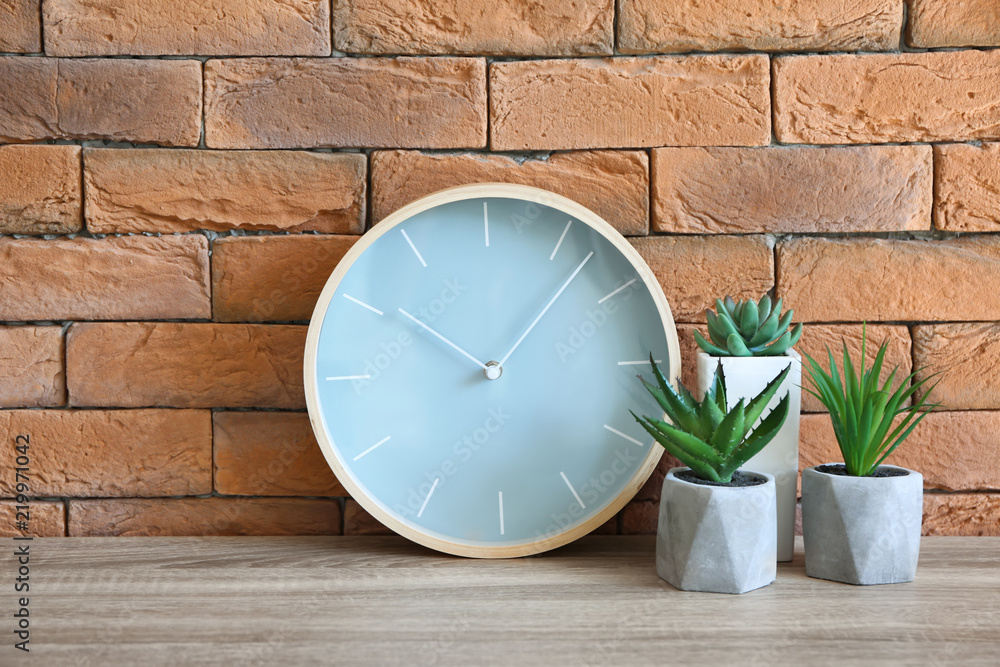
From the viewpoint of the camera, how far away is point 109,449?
1.15m

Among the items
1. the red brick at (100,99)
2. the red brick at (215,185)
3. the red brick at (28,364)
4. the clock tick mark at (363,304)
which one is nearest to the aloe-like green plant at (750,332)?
the clock tick mark at (363,304)

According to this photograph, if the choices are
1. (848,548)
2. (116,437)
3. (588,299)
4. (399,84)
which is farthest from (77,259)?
(848,548)

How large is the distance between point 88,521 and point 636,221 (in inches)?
38.3

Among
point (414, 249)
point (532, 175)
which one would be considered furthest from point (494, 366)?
point (532, 175)

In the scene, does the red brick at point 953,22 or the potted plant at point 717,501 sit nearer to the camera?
the potted plant at point 717,501

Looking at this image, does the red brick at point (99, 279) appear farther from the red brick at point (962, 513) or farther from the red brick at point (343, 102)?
the red brick at point (962, 513)

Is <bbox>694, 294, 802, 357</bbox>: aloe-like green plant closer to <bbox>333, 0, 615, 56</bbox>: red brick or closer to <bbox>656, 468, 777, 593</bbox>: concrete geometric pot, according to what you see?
<bbox>656, 468, 777, 593</bbox>: concrete geometric pot

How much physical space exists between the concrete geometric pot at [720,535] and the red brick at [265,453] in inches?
21.6

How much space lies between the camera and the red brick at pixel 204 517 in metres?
1.16

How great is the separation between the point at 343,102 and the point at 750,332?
69 cm

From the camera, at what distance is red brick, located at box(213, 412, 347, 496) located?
116 centimetres

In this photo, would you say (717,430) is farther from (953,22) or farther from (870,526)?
(953,22)

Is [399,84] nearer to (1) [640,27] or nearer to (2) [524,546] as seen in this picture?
(1) [640,27]

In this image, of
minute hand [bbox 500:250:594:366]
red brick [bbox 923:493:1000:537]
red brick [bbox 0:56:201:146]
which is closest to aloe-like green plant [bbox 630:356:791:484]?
minute hand [bbox 500:250:594:366]
